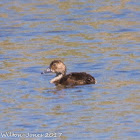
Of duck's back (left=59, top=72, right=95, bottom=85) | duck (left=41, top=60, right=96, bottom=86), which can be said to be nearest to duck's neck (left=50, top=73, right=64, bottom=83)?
duck (left=41, top=60, right=96, bottom=86)

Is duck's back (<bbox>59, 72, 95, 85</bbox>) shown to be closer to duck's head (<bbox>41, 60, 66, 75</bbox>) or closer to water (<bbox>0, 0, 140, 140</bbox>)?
water (<bbox>0, 0, 140, 140</bbox>)

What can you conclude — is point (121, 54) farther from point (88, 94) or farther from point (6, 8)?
point (6, 8)

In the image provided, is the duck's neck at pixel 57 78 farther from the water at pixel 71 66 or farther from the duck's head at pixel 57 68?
the water at pixel 71 66

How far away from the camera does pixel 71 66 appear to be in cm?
1653

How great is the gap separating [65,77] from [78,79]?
2.09ft

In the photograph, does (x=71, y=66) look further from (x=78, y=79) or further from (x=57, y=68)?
(x=78, y=79)

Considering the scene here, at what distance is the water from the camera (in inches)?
461

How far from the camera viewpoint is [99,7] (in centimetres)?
2320

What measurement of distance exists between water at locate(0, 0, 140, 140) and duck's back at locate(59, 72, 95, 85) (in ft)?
0.43

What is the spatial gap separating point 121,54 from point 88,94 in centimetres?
378

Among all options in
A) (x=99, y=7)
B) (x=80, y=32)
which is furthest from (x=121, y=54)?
(x=99, y=7)

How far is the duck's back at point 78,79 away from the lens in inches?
571

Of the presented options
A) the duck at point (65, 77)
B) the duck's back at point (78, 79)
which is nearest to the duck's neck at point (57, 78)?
the duck at point (65, 77)

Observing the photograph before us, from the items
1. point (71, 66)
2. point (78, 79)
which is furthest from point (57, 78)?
point (71, 66)
